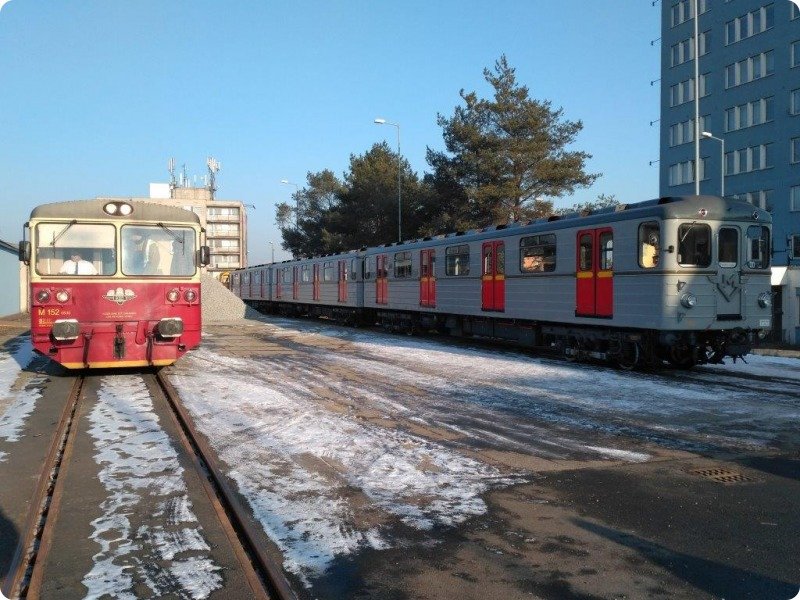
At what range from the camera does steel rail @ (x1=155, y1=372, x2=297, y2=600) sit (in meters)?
3.82

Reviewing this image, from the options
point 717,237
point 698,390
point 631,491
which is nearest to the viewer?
point 631,491

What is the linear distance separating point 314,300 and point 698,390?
23.9 meters

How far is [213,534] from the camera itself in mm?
4574

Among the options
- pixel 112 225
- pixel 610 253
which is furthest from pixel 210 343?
pixel 610 253

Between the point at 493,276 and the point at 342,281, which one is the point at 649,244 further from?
the point at 342,281

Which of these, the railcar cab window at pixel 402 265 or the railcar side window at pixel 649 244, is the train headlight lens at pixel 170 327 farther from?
the railcar cab window at pixel 402 265

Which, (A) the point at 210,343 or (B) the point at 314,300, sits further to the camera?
(B) the point at 314,300

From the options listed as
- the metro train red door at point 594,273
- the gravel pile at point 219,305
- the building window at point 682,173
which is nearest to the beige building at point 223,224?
the building window at point 682,173

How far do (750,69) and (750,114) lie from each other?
286 cm

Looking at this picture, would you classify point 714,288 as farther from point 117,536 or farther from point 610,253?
point 117,536

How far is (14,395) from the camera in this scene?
10.1m

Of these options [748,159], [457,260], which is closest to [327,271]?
[457,260]

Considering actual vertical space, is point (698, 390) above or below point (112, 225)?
below

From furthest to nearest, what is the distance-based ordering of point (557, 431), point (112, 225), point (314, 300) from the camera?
point (314, 300) → point (112, 225) → point (557, 431)
